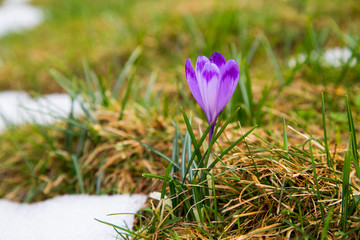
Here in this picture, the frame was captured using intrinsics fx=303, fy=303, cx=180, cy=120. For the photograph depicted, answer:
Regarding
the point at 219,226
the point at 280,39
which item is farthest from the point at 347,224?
the point at 280,39

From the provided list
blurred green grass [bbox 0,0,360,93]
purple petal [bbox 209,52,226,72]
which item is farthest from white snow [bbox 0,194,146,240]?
blurred green grass [bbox 0,0,360,93]

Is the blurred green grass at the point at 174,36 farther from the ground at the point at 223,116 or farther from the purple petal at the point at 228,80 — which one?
the purple petal at the point at 228,80

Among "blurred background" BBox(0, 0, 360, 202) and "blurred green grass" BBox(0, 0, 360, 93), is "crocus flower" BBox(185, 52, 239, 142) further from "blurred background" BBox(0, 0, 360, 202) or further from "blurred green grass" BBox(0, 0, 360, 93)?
"blurred green grass" BBox(0, 0, 360, 93)

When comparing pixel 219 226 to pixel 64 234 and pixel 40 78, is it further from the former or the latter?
pixel 40 78

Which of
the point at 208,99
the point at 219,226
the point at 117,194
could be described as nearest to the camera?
the point at 208,99

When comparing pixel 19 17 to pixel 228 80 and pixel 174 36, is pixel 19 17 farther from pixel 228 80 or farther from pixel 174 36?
pixel 228 80

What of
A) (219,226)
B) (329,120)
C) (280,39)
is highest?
(280,39)

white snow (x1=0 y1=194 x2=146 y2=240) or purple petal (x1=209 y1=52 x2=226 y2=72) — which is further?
white snow (x1=0 y1=194 x2=146 y2=240)
